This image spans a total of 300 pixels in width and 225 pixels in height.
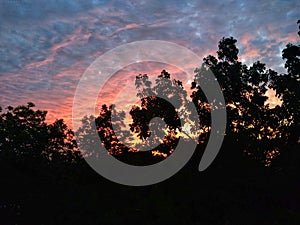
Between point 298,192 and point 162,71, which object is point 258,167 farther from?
point 162,71

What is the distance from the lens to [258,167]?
60.3 ft

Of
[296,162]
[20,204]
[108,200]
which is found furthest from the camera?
[20,204]

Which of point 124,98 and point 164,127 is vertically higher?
point 124,98

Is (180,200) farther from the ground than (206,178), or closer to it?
closer to it

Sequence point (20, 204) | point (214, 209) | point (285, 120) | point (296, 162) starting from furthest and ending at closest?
point (285, 120)
point (20, 204)
point (296, 162)
point (214, 209)

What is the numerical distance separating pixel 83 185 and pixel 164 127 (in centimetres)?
1493

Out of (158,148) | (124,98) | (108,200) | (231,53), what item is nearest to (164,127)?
(158,148)

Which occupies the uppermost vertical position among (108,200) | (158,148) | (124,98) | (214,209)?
(124,98)

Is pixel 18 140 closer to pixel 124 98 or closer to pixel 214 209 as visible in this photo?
pixel 124 98

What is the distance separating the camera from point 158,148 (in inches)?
1254

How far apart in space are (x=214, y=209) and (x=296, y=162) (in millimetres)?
6440

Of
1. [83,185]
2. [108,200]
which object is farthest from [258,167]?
[83,185]

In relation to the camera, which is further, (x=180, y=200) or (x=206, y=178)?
(x=206, y=178)

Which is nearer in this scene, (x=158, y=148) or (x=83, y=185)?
(x=83, y=185)
